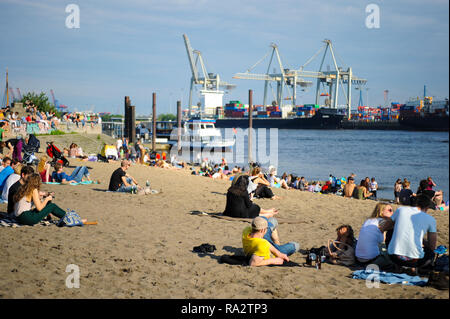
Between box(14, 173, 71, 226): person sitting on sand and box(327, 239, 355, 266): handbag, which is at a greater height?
box(14, 173, 71, 226): person sitting on sand

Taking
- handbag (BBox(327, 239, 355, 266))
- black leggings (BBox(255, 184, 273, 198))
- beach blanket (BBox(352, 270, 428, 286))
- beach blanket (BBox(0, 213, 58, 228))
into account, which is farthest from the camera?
black leggings (BBox(255, 184, 273, 198))

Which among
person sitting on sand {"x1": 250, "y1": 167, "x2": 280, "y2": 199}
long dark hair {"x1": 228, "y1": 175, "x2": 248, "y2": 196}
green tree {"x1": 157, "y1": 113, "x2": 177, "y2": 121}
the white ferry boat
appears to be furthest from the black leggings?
green tree {"x1": 157, "y1": 113, "x2": 177, "y2": 121}

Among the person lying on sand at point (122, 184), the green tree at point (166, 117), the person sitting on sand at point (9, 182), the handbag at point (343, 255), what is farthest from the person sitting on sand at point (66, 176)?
the green tree at point (166, 117)

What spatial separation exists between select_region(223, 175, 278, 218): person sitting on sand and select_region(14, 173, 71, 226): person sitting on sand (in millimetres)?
2728

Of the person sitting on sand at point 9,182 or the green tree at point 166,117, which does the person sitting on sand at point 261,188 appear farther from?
the green tree at point 166,117

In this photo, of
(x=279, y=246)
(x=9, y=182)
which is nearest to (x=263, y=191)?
(x=279, y=246)

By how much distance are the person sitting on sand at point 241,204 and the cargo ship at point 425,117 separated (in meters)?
76.8

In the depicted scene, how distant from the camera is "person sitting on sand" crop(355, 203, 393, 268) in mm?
5051

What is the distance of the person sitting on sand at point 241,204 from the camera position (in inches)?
285

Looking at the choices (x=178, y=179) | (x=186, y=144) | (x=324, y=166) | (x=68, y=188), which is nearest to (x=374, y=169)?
(x=324, y=166)

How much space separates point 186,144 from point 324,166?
11.6 meters

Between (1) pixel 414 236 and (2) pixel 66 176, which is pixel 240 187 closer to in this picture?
(1) pixel 414 236

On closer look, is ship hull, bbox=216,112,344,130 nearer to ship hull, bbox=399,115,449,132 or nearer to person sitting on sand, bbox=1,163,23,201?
ship hull, bbox=399,115,449,132

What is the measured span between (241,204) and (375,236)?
2743 mm
